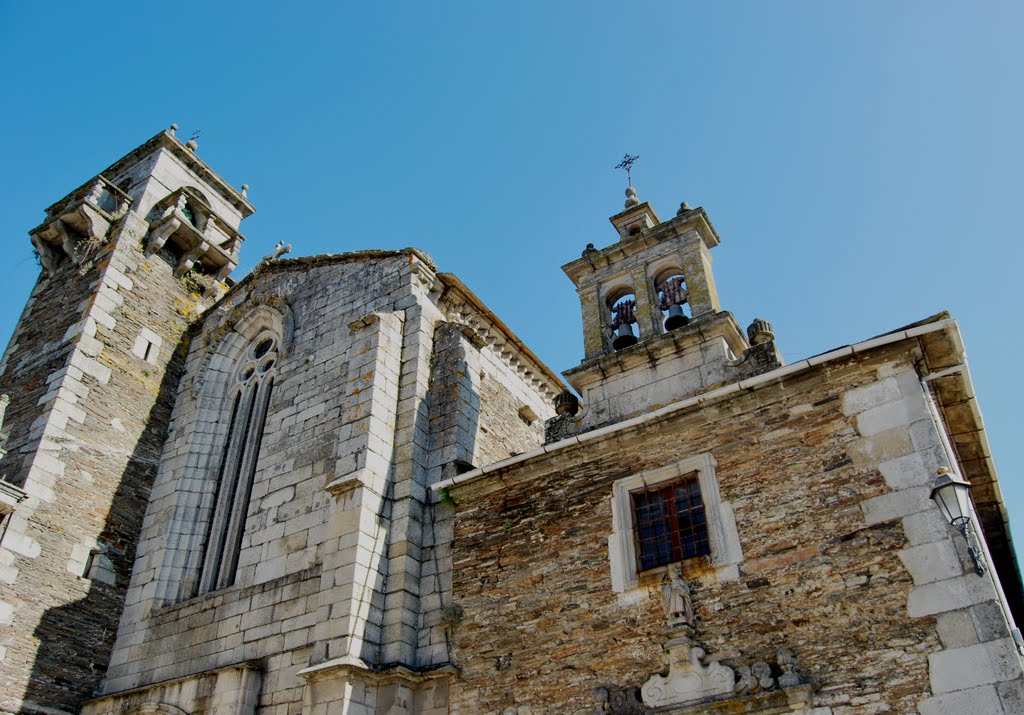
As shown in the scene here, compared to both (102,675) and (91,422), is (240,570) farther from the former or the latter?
(91,422)

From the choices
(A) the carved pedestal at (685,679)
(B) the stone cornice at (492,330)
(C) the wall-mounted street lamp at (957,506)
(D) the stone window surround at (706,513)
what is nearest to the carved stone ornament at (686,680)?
(A) the carved pedestal at (685,679)

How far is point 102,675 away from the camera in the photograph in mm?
12000

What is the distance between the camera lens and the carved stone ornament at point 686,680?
8.16 metres

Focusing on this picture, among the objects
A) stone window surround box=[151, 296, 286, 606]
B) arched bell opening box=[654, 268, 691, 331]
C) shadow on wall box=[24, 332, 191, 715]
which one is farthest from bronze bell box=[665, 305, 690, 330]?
shadow on wall box=[24, 332, 191, 715]

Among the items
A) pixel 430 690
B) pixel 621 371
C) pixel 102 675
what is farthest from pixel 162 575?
pixel 621 371

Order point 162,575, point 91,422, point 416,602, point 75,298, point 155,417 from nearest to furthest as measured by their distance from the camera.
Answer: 1. point 416,602
2. point 162,575
3. point 91,422
4. point 155,417
5. point 75,298

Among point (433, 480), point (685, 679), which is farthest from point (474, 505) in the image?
point (685, 679)

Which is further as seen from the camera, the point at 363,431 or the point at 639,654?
the point at 363,431

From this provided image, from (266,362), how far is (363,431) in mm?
4146

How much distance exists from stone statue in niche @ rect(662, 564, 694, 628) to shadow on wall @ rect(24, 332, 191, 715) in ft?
26.6

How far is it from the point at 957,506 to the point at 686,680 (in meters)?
2.97

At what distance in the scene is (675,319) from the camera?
41.3 ft

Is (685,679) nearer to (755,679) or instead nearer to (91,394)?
(755,679)

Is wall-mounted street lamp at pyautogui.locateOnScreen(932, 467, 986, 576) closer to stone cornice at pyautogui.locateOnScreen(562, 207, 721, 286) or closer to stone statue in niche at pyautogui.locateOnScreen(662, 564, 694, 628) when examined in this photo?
stone statue in niche at pyautogui.locateOnScreen(662, 564, 694, 628)
